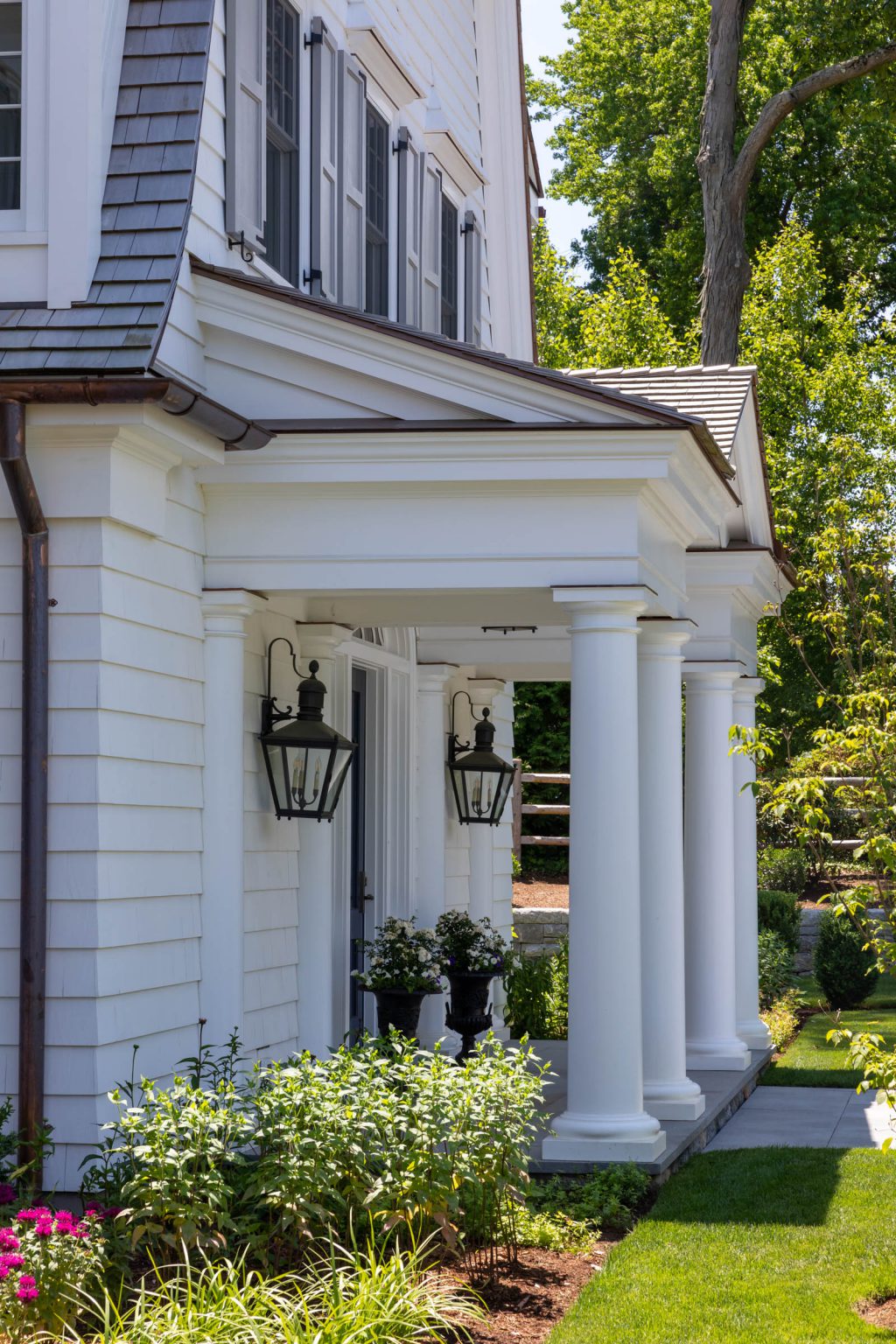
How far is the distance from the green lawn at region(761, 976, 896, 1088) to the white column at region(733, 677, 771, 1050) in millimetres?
340

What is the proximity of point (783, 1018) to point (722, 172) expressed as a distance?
1077cm

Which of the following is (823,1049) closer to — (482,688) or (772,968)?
(772,968)

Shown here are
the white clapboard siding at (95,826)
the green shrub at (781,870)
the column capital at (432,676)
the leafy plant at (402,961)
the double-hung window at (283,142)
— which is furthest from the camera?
the green shrub at (781,870)

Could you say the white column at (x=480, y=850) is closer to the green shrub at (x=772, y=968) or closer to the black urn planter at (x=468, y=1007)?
the black urn planter at (x=468, y=1007)

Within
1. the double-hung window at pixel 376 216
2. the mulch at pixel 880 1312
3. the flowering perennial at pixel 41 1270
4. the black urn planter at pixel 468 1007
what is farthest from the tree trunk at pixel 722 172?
the flowering perennial at pixel 41 1270

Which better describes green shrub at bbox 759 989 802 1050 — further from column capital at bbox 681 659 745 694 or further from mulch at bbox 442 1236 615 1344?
mulch at bbox 442 1236 615 1344

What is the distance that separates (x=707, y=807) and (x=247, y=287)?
218 inches

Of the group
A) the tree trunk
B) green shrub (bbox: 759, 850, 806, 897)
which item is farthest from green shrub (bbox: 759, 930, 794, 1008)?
the tree trunk

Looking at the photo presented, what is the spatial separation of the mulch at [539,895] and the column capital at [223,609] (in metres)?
11.7

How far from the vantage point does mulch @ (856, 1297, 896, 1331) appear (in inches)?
241

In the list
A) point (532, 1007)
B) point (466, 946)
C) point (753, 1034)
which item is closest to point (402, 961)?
point (466, 946)

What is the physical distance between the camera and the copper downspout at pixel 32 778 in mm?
6465

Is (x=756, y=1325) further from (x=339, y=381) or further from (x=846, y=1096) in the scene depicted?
(x=846, y=1096)

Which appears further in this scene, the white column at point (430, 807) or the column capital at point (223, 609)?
the white column at point (430, 807)
